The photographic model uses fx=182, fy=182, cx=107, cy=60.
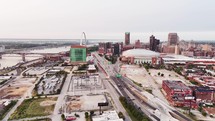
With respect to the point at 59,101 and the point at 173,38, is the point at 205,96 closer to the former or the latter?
the point at 59,101

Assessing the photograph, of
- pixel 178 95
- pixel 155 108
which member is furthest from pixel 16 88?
pixel 178 95

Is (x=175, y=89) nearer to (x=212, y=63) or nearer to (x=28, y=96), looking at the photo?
(x=28, y=96)

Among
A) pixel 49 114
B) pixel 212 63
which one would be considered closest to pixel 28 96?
pixel 49 114

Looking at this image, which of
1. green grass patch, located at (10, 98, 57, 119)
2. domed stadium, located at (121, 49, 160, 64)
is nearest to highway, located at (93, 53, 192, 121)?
green grass patch, located at (10, 98, 57, 119)

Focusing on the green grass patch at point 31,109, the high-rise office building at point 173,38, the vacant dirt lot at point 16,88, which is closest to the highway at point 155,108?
the green grass patch at point 31,109

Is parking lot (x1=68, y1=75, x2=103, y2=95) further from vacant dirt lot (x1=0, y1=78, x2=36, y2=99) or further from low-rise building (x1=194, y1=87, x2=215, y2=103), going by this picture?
low-rise building (x1=194, y1=87, x2=215, y2=103)

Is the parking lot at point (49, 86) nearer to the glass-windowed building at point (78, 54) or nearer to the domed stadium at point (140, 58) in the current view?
the glass-windowed building at point (78, 54)
